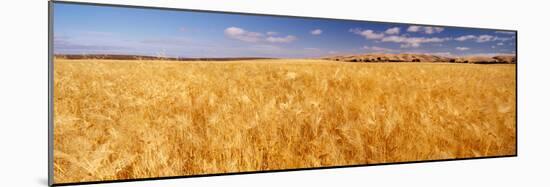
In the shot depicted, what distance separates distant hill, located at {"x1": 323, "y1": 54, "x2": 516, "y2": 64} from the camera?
4.59 meters

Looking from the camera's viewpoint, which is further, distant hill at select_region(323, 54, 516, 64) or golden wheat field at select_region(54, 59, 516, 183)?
distant hill at select_region(323, 54, 516, 64)

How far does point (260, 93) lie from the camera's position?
14.2ft

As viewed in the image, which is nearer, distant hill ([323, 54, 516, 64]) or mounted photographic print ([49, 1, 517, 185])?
mounted photographic print ([49, 1, 517, 185])

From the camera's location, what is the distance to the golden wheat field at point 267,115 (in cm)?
385

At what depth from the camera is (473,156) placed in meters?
4.99

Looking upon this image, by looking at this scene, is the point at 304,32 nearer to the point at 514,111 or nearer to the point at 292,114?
the point at 292,114

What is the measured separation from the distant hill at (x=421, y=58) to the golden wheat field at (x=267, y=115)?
5cm

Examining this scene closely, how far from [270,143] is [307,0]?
104cm

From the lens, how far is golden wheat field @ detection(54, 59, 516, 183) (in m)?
3.85

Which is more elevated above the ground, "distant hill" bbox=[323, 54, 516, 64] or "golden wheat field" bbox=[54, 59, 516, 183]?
"distant hill" bbox=[323, 54, 516, 64]

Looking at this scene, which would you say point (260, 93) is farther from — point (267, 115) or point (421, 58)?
point (421, 58)

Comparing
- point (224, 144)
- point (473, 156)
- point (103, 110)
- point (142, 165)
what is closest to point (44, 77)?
point (103, 110)

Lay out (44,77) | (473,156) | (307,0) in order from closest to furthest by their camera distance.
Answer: (44,77), (307,0), (473,156)

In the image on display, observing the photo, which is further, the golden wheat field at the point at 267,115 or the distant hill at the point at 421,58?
the distant hill at the point at 421,58
